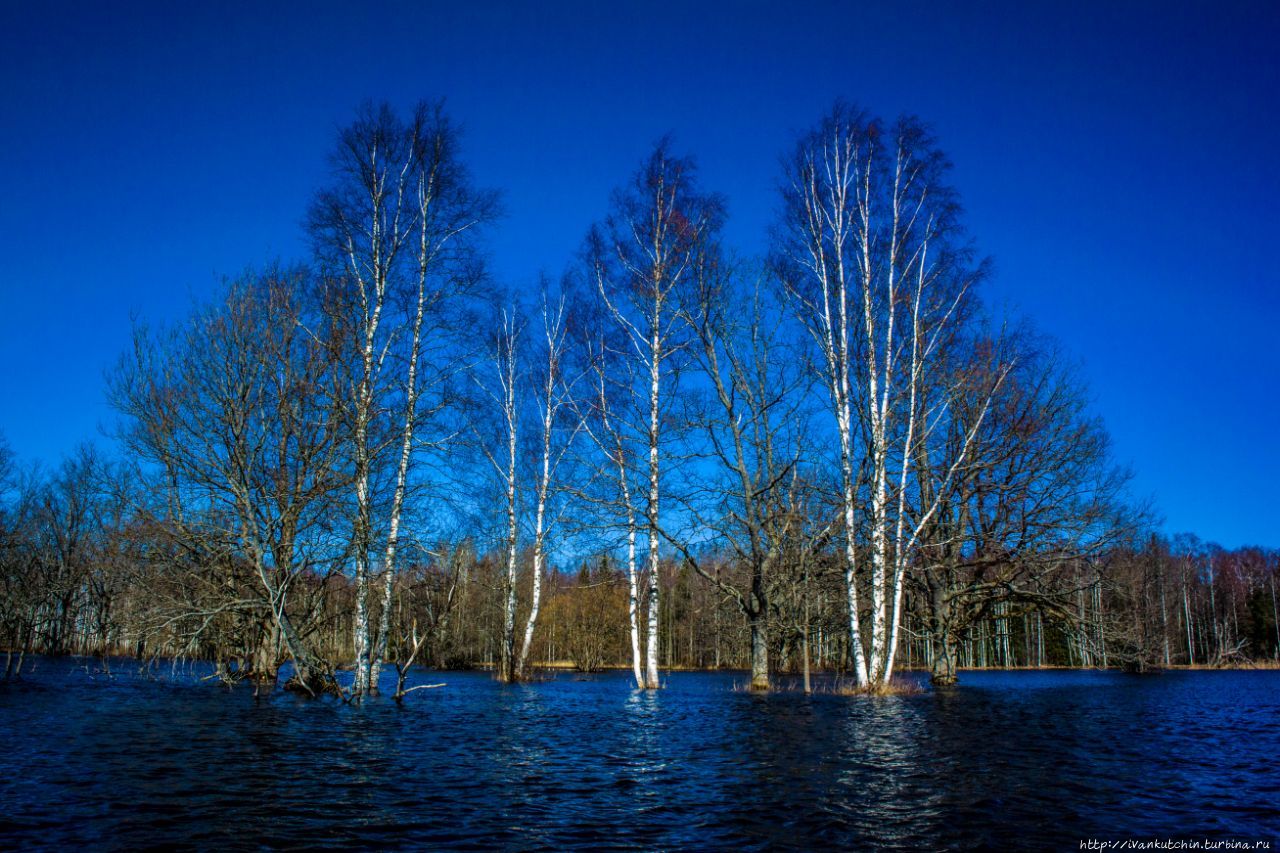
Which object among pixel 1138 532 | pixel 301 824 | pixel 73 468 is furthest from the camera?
pixel 73 468

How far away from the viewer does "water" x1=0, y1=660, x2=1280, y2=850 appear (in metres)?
5.92

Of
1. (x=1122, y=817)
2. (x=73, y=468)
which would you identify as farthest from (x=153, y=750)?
(x=73, y=468)

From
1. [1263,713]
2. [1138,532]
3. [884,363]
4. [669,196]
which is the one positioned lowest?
[1263,713]

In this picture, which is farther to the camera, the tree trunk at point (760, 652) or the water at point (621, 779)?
the tree trunk at point (760, 652)

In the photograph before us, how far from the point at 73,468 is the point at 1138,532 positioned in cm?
5749

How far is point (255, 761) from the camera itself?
8992 millimetres

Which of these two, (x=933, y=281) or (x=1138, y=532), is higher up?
(x=933, y=281)

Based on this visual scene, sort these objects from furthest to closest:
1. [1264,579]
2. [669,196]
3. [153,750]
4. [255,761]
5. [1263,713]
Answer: [1264,579], [669,196], [1263,713], [153,750], [255,761]

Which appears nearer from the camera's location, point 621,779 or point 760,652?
point 621,779

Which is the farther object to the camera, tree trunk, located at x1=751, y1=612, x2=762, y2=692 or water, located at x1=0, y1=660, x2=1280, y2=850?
tree trunk, located at x1=751, y1=612, x2=762, y2=692

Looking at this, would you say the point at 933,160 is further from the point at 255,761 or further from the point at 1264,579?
the point at 1264,579

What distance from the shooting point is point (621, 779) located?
8242 mm

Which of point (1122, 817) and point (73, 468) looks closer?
point (1122, 817)

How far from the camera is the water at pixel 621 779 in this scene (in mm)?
5922
